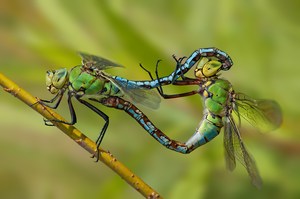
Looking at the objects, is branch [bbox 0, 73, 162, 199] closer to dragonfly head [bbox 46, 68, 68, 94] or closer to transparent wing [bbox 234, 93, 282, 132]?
dragonfly head [bbox 46, 68, 68, 94]

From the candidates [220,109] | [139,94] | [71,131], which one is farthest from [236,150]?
[71,131]

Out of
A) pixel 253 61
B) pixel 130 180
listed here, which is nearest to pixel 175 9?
pixel 253 61

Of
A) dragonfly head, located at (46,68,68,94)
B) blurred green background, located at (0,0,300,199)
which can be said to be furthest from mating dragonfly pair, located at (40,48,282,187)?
blurred green background, located at (0,0,300,199)

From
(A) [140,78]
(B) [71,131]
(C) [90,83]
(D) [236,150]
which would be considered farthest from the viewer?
(A) [140,78]

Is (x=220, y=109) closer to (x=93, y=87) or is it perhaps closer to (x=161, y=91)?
(x=161, y=91)

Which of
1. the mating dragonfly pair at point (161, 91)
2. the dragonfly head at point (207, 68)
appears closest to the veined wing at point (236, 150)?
the mating dragonfly pair at point (161, 91)

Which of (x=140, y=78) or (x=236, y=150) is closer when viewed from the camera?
(x=236, y=150)

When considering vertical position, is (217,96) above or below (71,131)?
above
